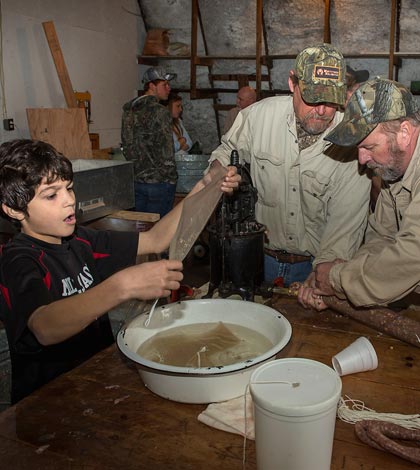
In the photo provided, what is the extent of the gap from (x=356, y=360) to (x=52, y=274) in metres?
1.05

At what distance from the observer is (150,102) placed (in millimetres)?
5172

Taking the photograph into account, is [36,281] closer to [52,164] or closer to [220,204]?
[52,164]

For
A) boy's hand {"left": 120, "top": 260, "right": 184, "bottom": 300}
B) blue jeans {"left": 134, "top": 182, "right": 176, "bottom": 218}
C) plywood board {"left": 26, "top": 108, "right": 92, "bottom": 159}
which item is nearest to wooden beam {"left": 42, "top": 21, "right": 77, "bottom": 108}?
plywood board {"left": 26, "top": 108, "right": 92, "bottom": 159}

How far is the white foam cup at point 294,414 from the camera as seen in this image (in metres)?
1.00

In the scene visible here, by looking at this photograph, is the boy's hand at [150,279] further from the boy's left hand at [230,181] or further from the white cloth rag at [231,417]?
the boy's left hand at [230,181]

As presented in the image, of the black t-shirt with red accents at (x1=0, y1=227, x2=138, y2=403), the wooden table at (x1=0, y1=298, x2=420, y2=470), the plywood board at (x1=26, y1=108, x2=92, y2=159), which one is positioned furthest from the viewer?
the plywood board at (x1=26, y1=108, x2=92, y2=159)

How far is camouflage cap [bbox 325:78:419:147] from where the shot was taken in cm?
191

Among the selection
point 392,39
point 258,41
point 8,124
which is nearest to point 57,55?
point 8,124

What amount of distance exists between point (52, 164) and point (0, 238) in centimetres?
244

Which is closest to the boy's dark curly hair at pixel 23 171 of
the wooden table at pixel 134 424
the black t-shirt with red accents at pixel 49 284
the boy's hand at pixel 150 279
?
the black t-shirt with red accents at pixel 49 284

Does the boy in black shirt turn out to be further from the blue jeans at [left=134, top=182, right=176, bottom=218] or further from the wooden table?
the blue jeans at [left=134, top=182, right=176, bottom=218]

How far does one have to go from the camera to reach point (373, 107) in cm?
192

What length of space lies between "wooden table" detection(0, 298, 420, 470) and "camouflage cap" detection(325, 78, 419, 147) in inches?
32.4

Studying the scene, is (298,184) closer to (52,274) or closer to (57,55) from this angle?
(52,274)
